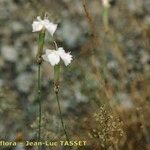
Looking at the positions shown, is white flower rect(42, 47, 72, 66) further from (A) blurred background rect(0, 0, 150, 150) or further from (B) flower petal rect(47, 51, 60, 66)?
(A) blurred background rect(0, 0, 150, 150)

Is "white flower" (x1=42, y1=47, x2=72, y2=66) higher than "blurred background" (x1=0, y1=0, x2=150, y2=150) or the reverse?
the reverse

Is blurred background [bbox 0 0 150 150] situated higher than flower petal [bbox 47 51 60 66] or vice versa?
blurred background [bbox 0 0 150 150]

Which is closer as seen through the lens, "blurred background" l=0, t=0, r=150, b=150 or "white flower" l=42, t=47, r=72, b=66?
"white flower" l=42, t=47, r=72, b=66

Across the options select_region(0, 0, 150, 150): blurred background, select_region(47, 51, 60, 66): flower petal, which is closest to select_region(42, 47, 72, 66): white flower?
select_region(47, 51, 60, 66): flower petal

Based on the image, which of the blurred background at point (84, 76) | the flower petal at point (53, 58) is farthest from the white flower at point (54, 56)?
the blurred background at point (84, 76)

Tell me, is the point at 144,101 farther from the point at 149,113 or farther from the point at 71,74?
the point at 71,74

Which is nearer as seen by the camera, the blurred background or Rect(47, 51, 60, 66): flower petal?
Rect(47, 51, 60, 66): flower petal

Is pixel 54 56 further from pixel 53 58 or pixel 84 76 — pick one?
pixel 84 76
